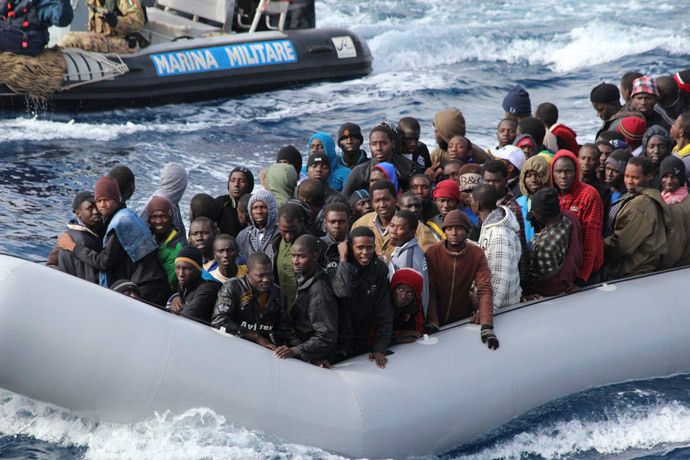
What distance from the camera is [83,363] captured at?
4.16 meters

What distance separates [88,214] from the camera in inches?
195

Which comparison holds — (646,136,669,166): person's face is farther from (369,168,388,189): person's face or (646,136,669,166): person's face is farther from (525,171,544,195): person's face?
(369,168,388,189): person's face

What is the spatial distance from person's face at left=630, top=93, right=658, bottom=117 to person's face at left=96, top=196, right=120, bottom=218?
16.2 feet

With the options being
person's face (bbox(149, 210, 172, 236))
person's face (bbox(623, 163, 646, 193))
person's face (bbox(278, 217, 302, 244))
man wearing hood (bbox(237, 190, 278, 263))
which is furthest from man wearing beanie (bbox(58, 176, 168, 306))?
person's face (bbox(623, 163, 646, 193))

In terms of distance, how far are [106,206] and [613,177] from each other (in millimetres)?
3434

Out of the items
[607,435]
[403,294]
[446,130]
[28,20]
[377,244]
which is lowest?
[607,435]

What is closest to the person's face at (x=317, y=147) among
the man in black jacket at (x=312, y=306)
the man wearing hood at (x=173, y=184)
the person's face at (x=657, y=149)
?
the man wearing hood at (x=173, y=184)

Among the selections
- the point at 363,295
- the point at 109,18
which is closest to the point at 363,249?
the point at 363,295

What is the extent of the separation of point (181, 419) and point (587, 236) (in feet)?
9.32

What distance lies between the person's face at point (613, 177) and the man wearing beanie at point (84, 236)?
346 centimetres

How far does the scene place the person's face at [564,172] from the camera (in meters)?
5.33

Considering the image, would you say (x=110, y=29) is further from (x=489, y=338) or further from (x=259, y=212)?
(x=489, y=338)

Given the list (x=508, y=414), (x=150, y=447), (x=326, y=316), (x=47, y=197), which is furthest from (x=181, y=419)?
(x=47, y=197)

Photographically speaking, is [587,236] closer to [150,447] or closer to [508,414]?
[508,414]
